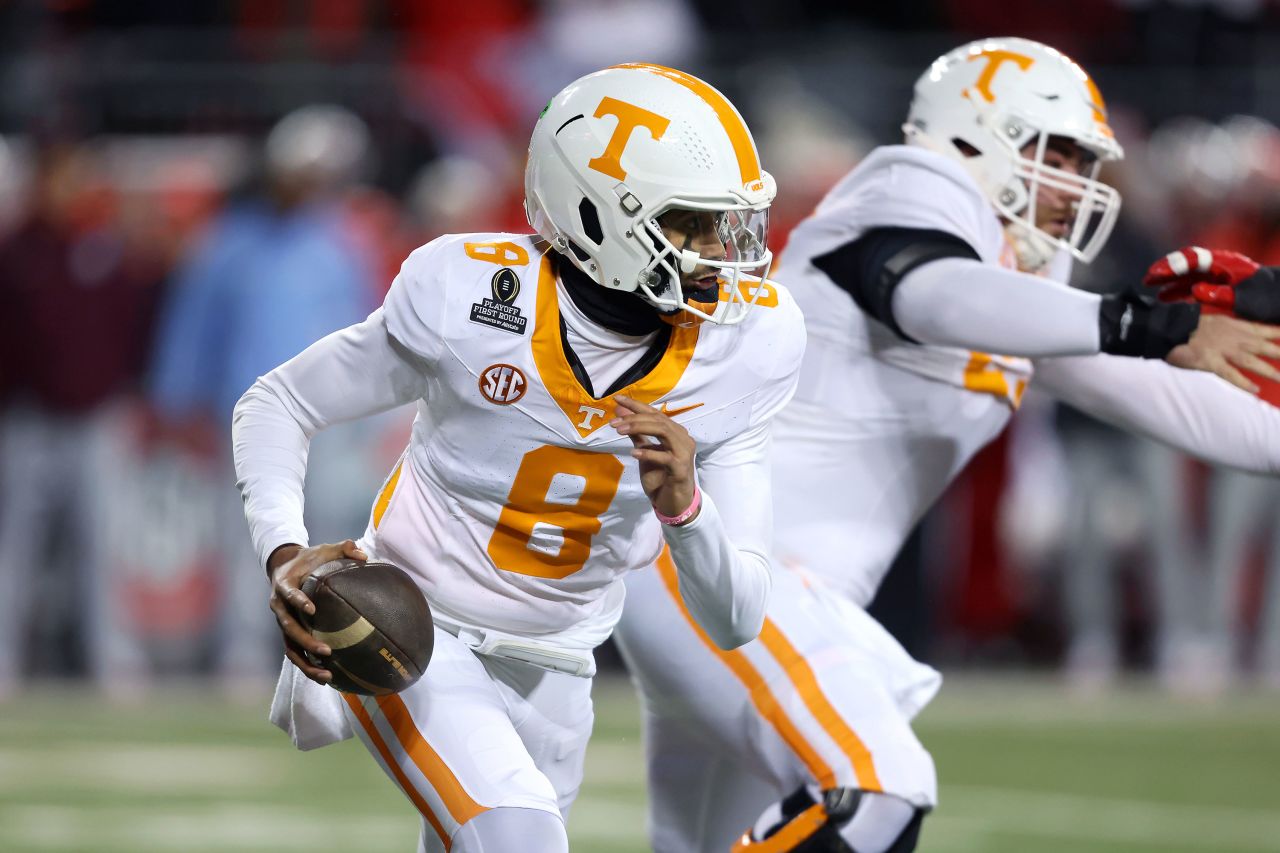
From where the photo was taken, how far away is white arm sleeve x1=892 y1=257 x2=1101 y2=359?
3.84 m

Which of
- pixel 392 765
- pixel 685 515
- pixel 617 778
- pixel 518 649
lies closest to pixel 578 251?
pixel 685 515

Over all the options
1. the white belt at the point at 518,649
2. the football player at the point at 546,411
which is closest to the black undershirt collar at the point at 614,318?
the football player at the point at 546,411

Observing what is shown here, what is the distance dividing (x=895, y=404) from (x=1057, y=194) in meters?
0.53

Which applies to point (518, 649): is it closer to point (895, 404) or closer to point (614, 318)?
point (614, 318)

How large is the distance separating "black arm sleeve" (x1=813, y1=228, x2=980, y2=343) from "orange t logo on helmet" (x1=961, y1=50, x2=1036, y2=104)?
1.47 feet

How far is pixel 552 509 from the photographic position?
3506 mm

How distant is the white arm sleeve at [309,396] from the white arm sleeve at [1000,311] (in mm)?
953

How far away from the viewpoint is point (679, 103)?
11.4 feet

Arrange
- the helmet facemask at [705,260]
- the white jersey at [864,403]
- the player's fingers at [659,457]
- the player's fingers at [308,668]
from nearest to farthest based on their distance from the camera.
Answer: the player's fingers at [659,457], the player's fingers at [308,668], the helmet facemask at [705,260], the white jersey at [864,403]

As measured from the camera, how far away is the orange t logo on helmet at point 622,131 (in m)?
3.44

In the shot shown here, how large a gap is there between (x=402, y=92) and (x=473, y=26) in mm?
536

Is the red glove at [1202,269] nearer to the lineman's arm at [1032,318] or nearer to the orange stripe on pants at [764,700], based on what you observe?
the lineman's arm at [1032,318]

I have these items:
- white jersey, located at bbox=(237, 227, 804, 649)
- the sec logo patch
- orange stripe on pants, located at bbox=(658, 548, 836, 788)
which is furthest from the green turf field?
the sec logo patch

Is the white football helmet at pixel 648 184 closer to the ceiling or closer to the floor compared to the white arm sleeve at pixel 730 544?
closer to the ceiling
